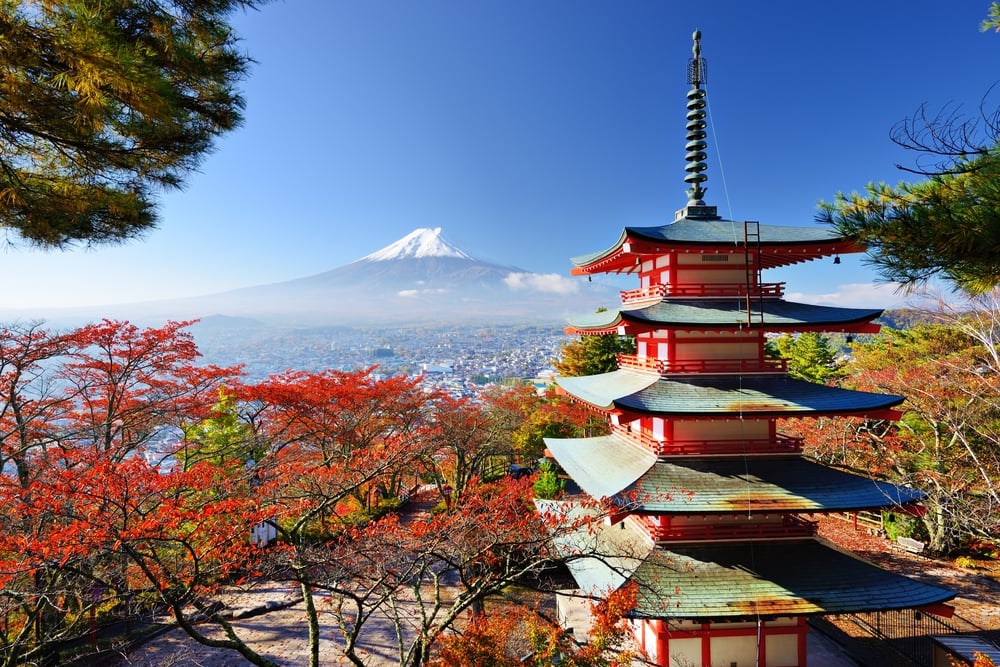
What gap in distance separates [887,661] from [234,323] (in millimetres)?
178258

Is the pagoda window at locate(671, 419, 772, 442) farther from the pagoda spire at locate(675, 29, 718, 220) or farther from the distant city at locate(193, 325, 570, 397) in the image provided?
the distant city at locate(193, 325, 570, 397)

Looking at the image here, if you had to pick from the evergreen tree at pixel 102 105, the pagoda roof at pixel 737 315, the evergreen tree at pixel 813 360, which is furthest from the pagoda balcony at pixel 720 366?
the evergreen tree at pixel 813 360

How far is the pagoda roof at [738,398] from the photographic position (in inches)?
314

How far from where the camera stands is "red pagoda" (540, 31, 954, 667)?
7.69 meters

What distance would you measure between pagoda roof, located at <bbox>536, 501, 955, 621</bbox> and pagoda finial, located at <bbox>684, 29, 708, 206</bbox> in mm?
7789

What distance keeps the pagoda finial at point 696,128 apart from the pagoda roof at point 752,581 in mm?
7789

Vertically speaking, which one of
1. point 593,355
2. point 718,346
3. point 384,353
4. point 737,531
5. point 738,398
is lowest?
point 384,353

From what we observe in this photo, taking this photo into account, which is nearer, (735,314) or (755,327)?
(755,327)

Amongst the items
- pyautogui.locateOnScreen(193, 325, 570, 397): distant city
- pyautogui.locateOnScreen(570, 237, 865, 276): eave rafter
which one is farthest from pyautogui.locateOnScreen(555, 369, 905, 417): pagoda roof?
pyautogui.locateOnScreen(193, 325, 570, 397): distant city

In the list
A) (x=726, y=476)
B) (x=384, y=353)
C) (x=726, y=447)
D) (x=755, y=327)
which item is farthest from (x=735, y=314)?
(x=384, y=353)

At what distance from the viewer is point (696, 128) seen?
33.2ft

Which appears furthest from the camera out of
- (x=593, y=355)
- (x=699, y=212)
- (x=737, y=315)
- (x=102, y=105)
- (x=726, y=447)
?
(x=593, y=355)

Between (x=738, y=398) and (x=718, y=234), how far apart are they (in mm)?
3414

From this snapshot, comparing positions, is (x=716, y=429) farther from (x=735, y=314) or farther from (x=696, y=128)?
(x=696, y=128)
